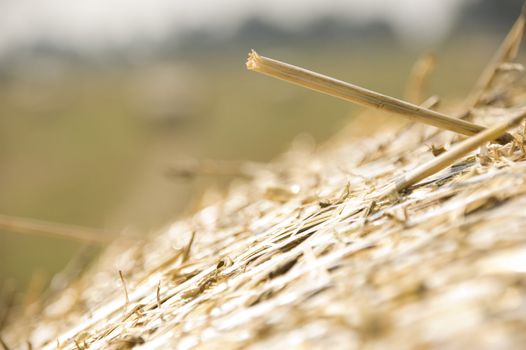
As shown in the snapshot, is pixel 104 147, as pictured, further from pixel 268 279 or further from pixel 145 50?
pixel 145 50

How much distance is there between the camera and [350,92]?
45.2 inches

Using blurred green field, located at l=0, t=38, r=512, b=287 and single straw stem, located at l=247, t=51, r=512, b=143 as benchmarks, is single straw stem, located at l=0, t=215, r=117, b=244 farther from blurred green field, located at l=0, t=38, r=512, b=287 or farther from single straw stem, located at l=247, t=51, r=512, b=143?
blurred green field, located at l=0, t=38, r=512, b=287

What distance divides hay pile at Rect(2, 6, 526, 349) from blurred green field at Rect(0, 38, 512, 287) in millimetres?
6746

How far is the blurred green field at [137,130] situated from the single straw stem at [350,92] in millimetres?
7100

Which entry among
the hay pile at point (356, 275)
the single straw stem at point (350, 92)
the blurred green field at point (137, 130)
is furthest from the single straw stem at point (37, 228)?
the blurred green field at point (137, 130)

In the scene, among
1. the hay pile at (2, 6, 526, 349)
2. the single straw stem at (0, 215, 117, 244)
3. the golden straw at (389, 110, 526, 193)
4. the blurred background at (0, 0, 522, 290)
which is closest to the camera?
the hay pile at (2, 6, 526, 349)

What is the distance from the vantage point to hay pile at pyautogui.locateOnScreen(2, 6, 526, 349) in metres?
0.71

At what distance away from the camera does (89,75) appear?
106ft

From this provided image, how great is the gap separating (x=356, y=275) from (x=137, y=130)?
20.0 meters

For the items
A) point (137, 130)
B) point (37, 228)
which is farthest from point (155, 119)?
point (37, 228)

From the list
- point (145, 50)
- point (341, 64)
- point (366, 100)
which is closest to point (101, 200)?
point (366, 100)

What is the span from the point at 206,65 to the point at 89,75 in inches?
306

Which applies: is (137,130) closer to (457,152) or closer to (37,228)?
(37,228)

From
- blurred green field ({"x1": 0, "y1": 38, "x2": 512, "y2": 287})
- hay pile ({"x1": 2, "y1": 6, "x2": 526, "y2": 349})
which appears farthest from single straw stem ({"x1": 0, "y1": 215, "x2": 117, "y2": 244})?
blurred green field ({"x1": 0, "y1": 38, "x2": 512, "y2": 287})
